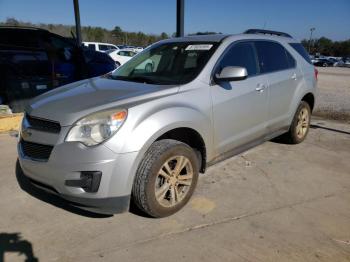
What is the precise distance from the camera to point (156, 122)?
10.3 ft

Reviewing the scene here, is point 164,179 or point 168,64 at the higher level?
point 168,64

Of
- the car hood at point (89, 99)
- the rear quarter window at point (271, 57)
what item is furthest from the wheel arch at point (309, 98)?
the car hood at point (89, 99)

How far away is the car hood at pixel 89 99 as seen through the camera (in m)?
3.12

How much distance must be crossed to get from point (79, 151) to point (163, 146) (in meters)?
0.75

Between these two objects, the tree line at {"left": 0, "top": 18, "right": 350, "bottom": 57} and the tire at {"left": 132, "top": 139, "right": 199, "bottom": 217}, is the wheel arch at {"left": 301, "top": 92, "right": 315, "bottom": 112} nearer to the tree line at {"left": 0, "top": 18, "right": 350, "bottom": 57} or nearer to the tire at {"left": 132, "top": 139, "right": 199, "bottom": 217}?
the tire at {"left": 132, "top": 139, "right": 199, "bottom": 217}

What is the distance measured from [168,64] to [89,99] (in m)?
1.23

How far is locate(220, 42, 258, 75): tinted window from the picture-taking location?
4.10 metres

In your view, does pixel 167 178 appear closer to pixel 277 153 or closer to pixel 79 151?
pixel 79 151

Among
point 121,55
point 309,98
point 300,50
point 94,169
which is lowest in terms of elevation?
point 94,169

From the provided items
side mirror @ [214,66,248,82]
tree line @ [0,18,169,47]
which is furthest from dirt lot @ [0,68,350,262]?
tree line @ [0,18,169,47]

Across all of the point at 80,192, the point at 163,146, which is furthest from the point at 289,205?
the point at 80,192

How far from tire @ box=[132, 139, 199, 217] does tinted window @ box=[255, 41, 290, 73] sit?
184 cm

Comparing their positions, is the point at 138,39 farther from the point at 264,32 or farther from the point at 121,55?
the point at 264,32

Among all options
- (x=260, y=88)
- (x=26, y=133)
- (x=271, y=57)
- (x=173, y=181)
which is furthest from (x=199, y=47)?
(x=26, y=133)
